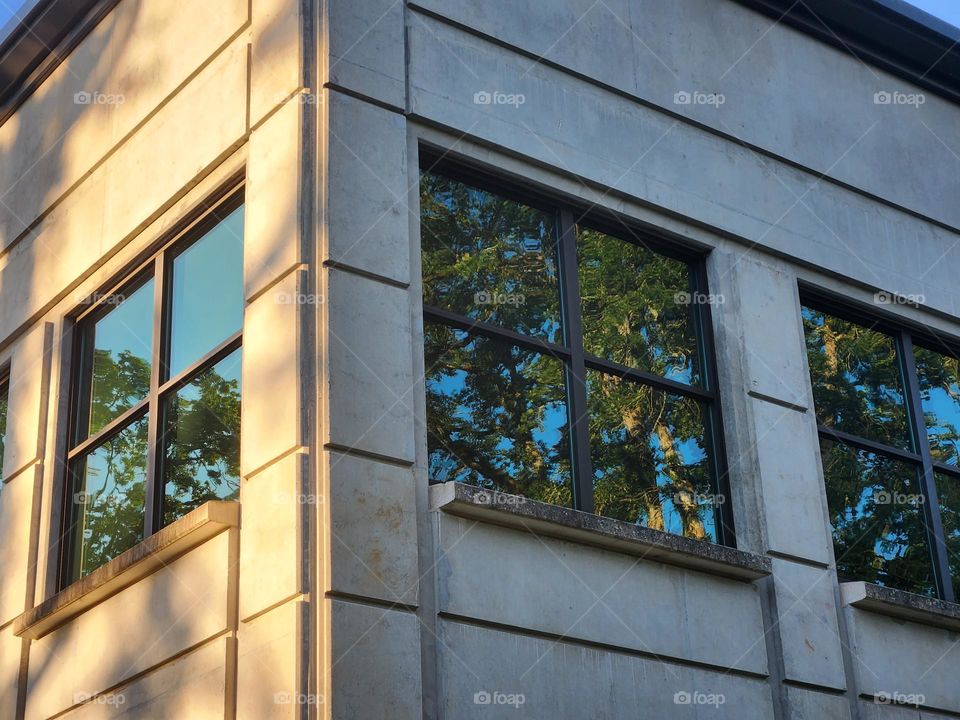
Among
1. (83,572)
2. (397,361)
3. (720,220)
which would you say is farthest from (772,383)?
(83,572)

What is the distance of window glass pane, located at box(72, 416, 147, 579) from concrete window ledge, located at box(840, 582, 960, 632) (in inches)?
203

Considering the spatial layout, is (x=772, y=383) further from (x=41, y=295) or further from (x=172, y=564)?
(x=41, y=295)

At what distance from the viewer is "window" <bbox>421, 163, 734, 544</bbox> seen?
9.41 meters

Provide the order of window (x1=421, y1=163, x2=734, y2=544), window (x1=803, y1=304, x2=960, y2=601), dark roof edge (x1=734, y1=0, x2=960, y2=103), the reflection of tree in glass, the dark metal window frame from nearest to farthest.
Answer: window (x1=421, y1=163, x2=734, y2=544), the reflection of tree in glass, window (x1=803, y1=304, x2=960, y2=601), the dark metal window frame, dark roof edge (x1=734, y1=0, x2=960, y2=103)

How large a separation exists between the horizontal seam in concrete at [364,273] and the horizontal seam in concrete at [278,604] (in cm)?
204

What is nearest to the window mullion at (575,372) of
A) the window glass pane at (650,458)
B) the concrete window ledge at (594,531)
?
the window glass pane at (650,458)

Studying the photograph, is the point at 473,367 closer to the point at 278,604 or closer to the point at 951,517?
the point at 278,604

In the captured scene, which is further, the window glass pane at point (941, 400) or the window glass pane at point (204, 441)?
the window glass pane at point (941, 400)

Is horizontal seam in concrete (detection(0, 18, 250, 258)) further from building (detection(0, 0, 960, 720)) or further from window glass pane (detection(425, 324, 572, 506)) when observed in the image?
window glass pane (detection(425, 324, 572, 506))

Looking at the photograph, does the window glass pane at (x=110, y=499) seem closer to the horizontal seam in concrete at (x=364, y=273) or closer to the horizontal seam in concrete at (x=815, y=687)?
the horizontal seam in concrete at (x=364, y=273)

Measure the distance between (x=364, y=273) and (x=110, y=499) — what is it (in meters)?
2.95

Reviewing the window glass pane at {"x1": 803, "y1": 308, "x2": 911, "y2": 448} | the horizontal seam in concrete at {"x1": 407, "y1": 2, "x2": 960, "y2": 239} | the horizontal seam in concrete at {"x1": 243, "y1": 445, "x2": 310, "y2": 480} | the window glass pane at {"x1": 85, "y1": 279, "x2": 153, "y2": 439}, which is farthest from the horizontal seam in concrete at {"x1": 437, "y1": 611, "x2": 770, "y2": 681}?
the horizontal seam in concrete at {"x1": 407, "y1": 2, "x2": 960, "y2": 239}

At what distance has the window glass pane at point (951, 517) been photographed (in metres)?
11.5

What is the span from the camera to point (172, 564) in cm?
878
